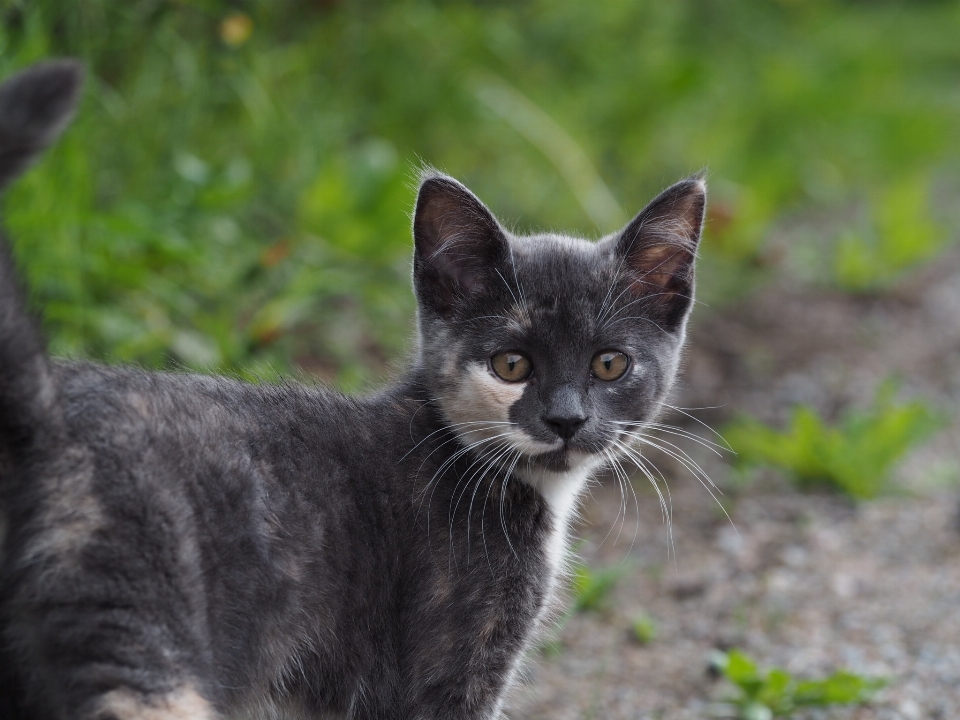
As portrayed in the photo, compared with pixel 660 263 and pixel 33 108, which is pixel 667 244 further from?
pixel 33 108

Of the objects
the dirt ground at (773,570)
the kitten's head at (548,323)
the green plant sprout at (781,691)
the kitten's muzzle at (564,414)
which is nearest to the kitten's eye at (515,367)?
the kitten's head at (548,323)

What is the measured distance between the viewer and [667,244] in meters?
3.03

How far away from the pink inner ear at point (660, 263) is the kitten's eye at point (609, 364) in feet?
0.84

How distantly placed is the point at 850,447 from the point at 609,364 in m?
2.05

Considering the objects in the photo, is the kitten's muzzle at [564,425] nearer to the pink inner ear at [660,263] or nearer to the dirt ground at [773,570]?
the pink inner ear at [660,263]

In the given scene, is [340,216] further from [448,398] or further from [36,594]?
[36,594]

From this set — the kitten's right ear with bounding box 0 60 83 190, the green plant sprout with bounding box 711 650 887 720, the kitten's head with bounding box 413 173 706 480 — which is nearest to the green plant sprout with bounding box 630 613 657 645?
the green plant sprout with bounding box 711 650 887 720

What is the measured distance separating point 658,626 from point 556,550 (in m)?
1.09

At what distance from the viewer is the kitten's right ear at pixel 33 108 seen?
7.00ft

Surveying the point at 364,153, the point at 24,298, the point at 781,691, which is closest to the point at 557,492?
the point at 781,691

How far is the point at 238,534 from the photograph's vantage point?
2.28m

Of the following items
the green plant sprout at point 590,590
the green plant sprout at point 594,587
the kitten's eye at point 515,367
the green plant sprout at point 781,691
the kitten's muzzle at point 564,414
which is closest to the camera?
the kitten's muzzle at point 564,414

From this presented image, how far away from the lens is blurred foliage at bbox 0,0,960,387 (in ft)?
13.9

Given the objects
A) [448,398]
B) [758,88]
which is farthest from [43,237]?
[758,88]
